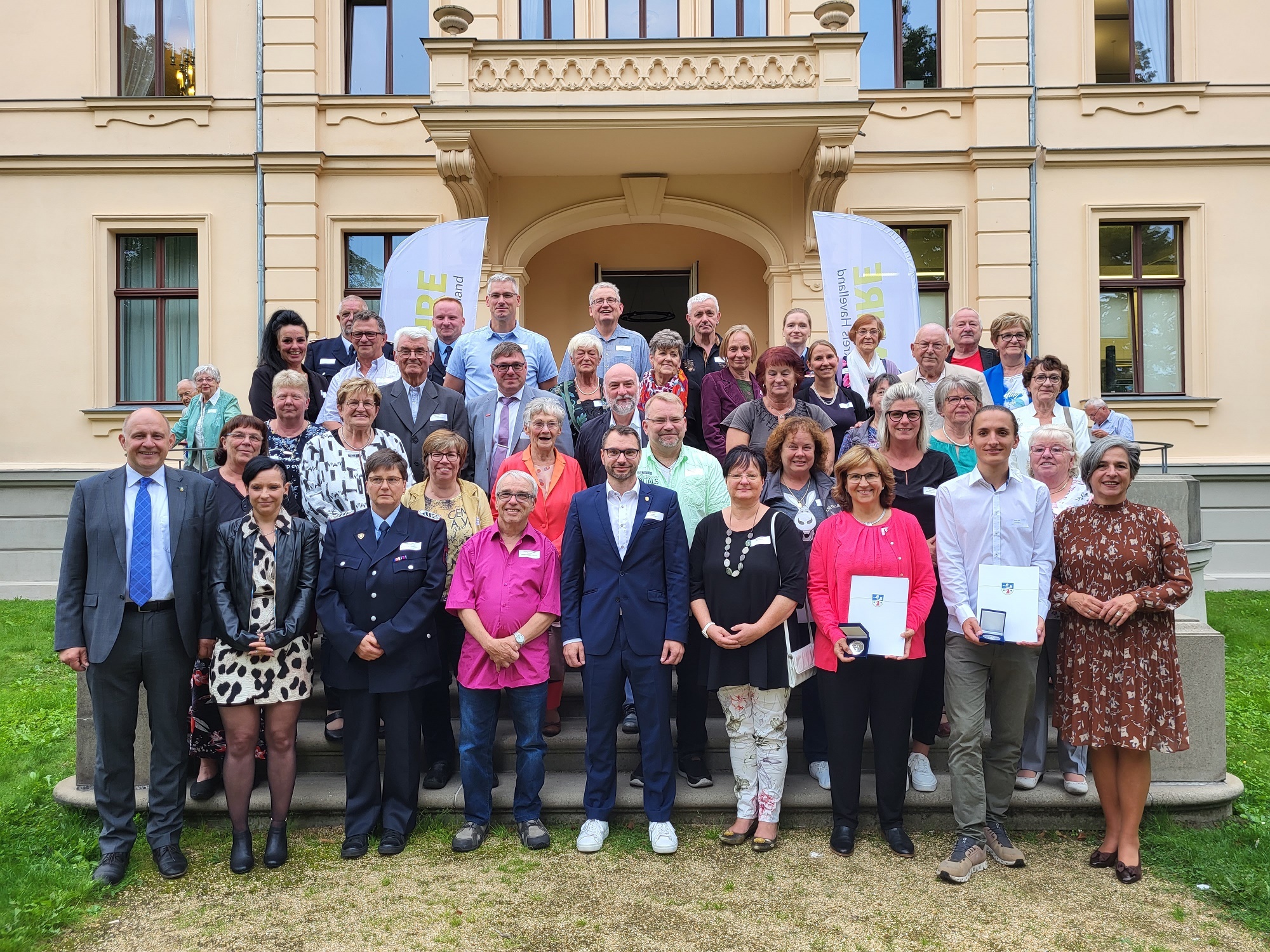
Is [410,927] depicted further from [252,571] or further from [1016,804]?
[1016,804]

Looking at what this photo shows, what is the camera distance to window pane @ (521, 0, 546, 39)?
35.8 feet

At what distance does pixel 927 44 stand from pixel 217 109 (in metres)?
8.72

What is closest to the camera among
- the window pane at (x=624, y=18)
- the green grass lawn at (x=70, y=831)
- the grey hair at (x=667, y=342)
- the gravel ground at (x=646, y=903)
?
the gravel ground at (x=646, y=903)

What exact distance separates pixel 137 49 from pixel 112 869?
35.4 feet

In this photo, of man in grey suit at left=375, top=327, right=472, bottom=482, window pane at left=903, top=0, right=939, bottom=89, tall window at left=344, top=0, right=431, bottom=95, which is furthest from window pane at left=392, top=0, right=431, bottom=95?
man in grey suit at left=375, top=327, right=472, bottom=482

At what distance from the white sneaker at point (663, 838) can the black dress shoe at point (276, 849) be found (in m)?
1.68

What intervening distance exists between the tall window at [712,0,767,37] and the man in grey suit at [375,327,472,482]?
7517mm

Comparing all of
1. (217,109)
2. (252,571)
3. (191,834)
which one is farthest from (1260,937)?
(217,109)

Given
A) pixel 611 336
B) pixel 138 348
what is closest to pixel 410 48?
pixel 138 348

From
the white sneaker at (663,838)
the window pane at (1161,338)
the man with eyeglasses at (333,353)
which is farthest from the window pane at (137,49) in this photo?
the window pane at (1161,338)

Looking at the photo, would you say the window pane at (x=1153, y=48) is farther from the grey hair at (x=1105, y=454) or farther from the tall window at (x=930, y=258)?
the grey hair at (x=1105, y=454)

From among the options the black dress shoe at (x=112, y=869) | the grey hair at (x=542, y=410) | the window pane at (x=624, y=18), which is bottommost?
the black dress shoe at (x=112, y=869)

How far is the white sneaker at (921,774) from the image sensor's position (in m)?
4.44

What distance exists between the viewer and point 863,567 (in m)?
4.03
